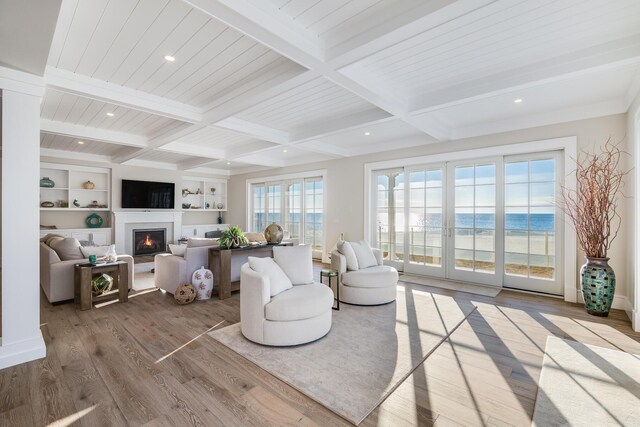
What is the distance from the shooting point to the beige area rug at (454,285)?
4.71 m

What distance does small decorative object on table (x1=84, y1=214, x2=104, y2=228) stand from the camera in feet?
24.4

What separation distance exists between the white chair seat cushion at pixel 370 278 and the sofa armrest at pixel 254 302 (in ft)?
4.97

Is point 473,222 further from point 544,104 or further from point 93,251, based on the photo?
point 93,251

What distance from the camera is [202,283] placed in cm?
434

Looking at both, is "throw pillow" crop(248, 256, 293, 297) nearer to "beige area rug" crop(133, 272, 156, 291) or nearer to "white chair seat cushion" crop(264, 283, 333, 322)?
"white chair seat cushion" crop(264, 283, 333, 322)

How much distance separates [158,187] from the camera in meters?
8.34

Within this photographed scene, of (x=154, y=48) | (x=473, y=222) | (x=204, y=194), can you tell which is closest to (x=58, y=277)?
(x=154, y=48)

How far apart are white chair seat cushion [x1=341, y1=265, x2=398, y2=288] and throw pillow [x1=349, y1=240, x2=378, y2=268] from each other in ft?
0.84

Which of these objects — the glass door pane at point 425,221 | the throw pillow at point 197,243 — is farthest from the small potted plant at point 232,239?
the glass door pane at point 425,221

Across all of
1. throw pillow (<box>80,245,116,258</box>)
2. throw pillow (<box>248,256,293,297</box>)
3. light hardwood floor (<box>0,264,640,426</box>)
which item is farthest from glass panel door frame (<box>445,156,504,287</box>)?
throw pillow (<box>80,245,116,258</box>)

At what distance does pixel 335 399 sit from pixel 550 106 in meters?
4.63

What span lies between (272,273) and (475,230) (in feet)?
12.6

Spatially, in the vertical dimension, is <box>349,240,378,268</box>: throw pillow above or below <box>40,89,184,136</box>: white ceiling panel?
below

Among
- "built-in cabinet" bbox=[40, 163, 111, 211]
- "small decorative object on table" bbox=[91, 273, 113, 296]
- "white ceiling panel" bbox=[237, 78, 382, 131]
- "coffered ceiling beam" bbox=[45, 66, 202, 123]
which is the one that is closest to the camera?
"coffered ceiling beam" bbox=[45, 66, 202, 123]
